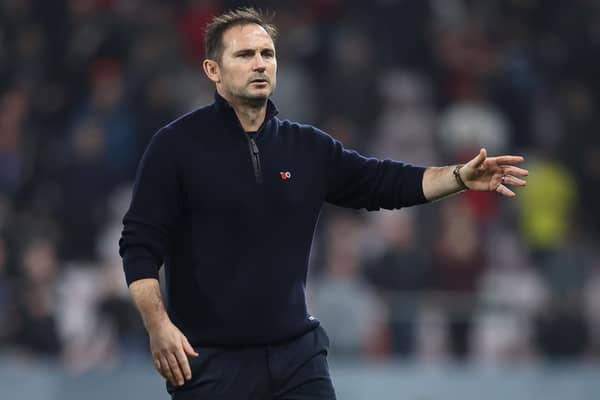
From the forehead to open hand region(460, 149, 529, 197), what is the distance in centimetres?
94

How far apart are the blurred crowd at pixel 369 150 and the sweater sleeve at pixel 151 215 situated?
539 cm

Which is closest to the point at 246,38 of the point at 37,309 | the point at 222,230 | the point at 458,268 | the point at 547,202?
the point at 222,230

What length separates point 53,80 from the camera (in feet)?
45.5

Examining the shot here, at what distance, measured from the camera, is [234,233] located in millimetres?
5672

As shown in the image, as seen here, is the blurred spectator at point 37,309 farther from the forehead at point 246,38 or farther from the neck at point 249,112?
the forehead at point 246,38

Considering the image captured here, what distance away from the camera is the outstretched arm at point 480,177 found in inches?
231

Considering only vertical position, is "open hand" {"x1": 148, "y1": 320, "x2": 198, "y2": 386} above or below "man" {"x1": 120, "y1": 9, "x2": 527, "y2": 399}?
below

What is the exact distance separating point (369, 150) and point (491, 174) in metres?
7.10

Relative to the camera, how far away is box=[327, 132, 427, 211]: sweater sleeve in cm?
605

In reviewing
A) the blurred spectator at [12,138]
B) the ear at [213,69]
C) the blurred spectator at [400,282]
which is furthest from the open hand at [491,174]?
the blurred spectator at [12,138]

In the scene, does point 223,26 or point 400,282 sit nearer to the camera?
point 223,26

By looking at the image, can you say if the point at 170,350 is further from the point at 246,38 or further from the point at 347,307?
the point at 347,307

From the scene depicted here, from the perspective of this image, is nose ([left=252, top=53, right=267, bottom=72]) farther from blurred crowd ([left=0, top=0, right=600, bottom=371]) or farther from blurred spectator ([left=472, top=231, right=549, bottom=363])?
blurred spectator ([left=472, top=231, right=549, bottom=363])

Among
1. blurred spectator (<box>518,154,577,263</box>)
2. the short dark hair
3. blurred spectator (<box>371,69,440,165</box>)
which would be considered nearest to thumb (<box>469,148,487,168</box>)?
the short dark hair
